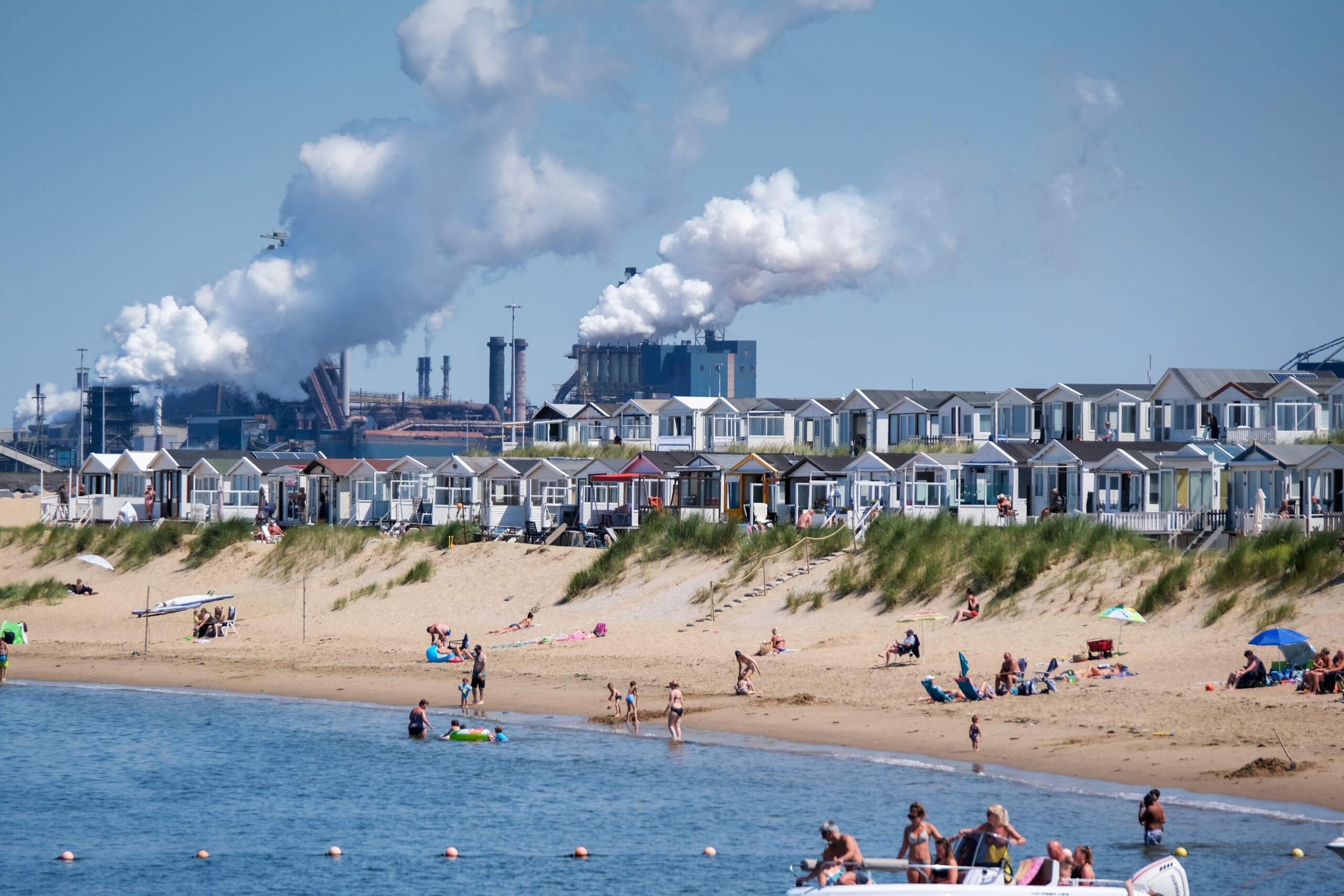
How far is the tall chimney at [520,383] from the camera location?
186m

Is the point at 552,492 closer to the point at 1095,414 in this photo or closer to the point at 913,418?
the point at 913,418

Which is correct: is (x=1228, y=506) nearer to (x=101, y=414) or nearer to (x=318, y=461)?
(x=318, y=461)

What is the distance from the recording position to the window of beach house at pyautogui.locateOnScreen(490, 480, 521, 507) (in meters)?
75.1

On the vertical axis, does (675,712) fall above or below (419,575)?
below

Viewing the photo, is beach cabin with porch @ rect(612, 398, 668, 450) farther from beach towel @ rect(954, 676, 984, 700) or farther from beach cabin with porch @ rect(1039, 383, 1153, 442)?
beach towel @ rect(954, 676, 984, 700)

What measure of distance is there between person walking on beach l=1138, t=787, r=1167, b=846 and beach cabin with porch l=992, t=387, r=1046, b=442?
169 feet

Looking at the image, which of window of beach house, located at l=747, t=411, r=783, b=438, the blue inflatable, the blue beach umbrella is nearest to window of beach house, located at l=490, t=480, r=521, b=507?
window of beach house, located at l=747, t=411, r=783, b=438

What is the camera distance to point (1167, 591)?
38031 mm

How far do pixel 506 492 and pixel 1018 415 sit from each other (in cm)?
2545

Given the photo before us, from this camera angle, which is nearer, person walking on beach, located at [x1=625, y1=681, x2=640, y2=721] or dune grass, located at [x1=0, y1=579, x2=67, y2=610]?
person walking on beach, located at [x1=625, y1=681, x2=640, y2=721]

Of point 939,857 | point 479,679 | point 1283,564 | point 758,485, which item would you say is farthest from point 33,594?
point 939,857

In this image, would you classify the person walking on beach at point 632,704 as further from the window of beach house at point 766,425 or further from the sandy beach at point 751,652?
the window of beach house at point 766,425

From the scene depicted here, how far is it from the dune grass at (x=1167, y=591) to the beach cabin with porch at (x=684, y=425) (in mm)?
53189

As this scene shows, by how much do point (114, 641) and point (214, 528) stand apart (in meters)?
17.1
